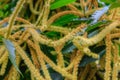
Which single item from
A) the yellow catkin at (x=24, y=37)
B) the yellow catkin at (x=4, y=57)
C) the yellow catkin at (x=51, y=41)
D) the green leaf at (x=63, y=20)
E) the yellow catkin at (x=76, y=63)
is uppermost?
the yellow catkin at (x=51, y=41)

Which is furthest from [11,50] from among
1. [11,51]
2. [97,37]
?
[97,37]

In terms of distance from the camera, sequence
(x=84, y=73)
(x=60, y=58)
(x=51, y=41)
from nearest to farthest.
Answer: (x=51, y=41) → (x=60, y=58) → (x=84, y=73)

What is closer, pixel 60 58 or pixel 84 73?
pixel 60 58

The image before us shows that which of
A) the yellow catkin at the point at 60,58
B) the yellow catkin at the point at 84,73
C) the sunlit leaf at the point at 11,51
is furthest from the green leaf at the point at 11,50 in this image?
the yellow catkin at the point at 84,73

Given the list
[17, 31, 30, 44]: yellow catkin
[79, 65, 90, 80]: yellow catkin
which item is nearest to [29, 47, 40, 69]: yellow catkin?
[17, 31, 30, 44]: yellow catkin

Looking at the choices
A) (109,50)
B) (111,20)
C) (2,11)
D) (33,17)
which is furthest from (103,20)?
(2,11)

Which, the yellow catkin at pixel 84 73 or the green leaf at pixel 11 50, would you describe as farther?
the yellow catkin at pixel 84 73

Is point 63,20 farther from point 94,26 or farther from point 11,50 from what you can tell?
point 11,50

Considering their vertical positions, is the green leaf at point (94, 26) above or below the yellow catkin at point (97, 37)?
below

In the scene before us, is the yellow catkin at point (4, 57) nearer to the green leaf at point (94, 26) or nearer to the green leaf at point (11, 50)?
the green leaf at point (11, 50)

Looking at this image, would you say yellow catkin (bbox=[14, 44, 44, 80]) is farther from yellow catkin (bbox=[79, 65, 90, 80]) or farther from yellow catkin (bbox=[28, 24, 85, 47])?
yellow catkin (bbox=[79, 65, 90, 80])
